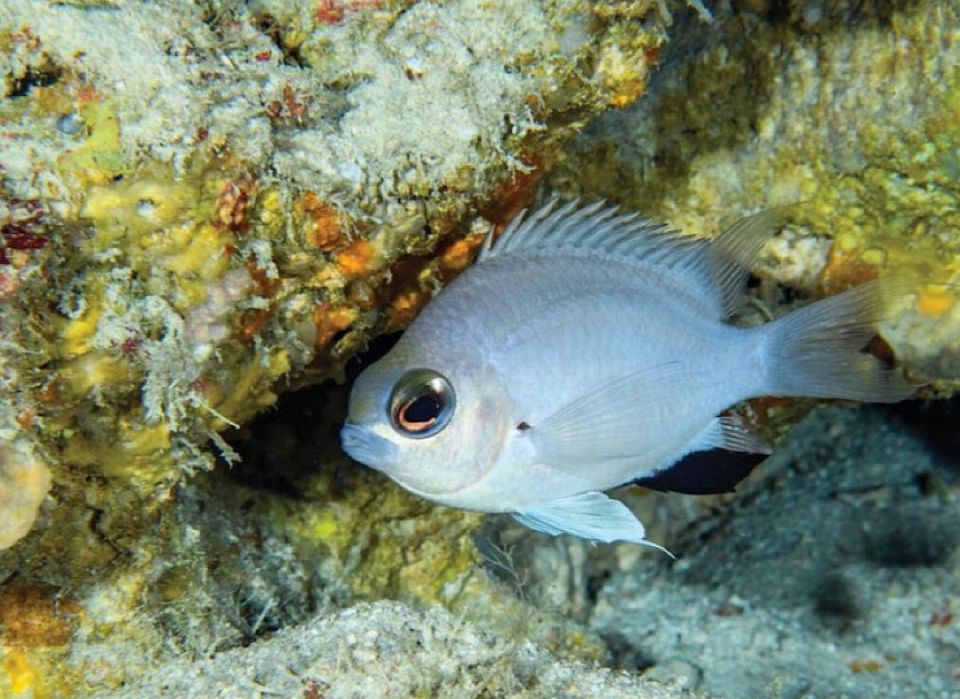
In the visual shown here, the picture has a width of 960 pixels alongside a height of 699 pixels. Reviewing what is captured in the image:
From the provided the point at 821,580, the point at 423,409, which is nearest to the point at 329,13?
the point at 423,409

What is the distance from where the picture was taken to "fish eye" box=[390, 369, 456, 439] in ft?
7.43

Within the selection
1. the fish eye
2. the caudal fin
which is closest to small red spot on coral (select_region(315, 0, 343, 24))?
the fish eye

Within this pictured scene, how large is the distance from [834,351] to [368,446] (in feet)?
5.47

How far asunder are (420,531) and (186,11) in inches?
96.7

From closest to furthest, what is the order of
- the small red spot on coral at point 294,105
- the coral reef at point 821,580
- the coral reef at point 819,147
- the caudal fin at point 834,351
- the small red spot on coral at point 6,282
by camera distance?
the small red spot on coral at point 6,282 < the small red spot on coral at point 294,105 < the caudal fin at point 834,351 < the coral reef at point 819,147 < the coral reef at point 821,580

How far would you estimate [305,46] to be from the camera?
238 centimetres

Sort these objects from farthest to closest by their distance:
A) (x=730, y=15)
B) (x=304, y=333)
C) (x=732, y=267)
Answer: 1. (x=730, y=15)
2. (x=732, y=267)
3. (x=304, y=333)

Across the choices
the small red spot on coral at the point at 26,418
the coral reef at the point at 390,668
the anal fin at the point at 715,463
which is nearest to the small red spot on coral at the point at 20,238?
the small red spot on coral at the point at 26,418

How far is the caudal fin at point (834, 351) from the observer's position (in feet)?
8.82

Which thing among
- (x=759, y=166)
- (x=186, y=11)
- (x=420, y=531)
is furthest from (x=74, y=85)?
(x=759, y=166)

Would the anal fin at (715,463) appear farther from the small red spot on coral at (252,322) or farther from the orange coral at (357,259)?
the small red spot on coral at (252,322)

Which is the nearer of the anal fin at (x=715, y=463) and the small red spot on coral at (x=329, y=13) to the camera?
the small red spot on coral at (x=329, y=13)

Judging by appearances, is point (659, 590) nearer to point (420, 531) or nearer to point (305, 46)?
point (420, 531)

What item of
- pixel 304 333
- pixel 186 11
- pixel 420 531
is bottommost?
pixel 420 531
